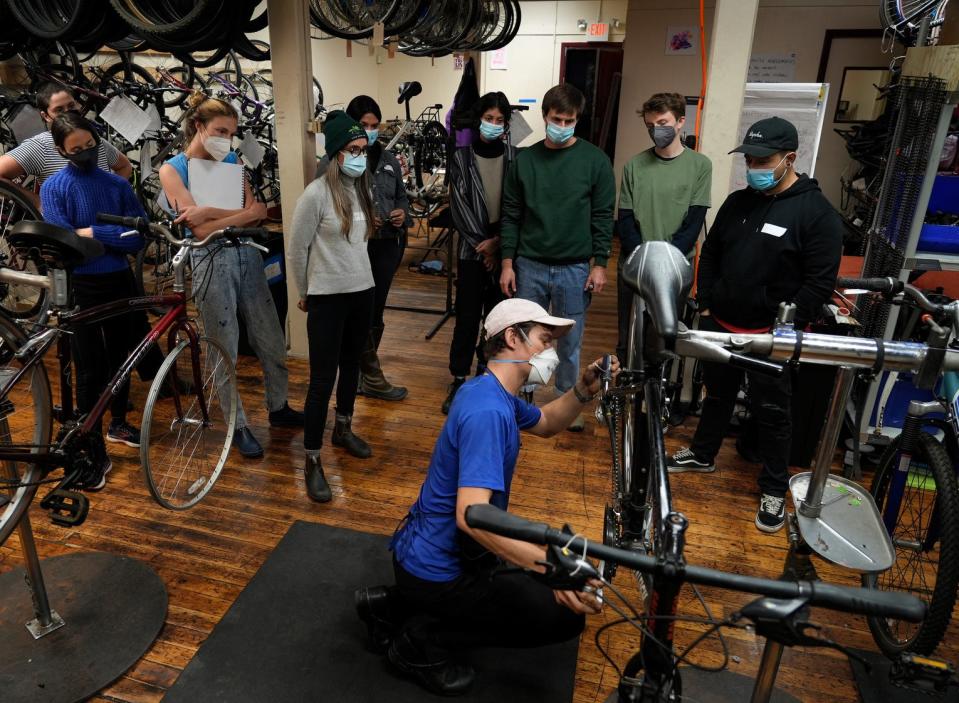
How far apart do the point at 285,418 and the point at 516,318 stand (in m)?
1.98

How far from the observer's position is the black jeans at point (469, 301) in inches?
133

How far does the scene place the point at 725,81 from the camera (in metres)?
3.14

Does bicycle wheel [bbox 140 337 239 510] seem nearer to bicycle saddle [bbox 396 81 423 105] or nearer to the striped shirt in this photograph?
the striped shirt

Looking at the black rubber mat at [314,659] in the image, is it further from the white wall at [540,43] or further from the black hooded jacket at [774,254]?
the white wall at [540,43]

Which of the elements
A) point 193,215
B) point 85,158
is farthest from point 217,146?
point 85,158

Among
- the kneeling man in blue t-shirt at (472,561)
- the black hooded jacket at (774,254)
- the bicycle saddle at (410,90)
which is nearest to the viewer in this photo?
the kneeling man in blue t-shirt at (472,561)

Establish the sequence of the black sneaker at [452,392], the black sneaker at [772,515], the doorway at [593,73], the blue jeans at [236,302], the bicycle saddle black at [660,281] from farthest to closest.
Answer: the doorway at [593,73] → the black sneaker at [452,392] → the blue jeans at [236,302] → the black sneaker at [772,515] → the bicycle saddle black at [660,281]

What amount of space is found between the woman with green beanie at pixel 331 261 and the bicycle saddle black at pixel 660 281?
1517 mm

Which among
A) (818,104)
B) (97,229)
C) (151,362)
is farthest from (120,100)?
(818,104)

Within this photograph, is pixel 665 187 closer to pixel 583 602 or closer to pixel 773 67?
pixel 583 602

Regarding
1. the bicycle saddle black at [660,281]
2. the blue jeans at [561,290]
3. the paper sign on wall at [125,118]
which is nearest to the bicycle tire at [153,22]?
the paper sign on wall at [125,118]

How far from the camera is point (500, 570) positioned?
1752 millimetres

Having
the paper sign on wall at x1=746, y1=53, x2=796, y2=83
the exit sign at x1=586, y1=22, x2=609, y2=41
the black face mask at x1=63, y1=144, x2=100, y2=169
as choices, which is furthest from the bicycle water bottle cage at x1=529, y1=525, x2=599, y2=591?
the exit sign at x1=586, y1=22, x2=609, y2=41

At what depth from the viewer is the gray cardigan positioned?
102 inches
